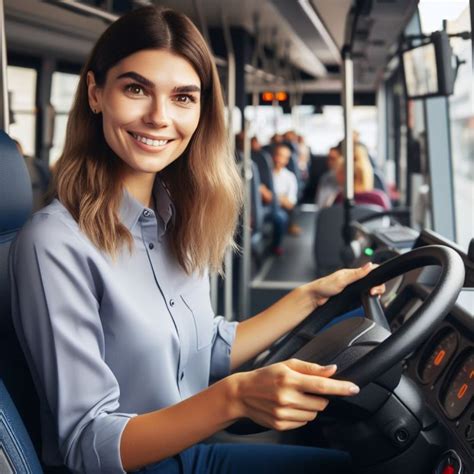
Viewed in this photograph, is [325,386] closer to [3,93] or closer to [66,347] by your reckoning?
[66,347]

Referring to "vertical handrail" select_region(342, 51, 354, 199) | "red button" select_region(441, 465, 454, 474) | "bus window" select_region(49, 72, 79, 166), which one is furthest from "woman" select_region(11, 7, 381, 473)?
"bus window" select_region(49, 72, 79, 166)

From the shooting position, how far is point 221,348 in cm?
165

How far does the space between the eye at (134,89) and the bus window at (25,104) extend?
5.85m

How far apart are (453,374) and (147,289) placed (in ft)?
2.03

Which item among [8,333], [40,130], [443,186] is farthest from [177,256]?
[40,130]

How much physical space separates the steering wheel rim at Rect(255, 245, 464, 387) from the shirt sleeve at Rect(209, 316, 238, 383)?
5.3 inches

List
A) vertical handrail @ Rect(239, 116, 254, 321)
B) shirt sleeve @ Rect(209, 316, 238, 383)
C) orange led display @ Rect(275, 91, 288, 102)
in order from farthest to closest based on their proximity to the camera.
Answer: orange led display @ Rect(275, 91, 288, 102) → vertical handrail @ Rect(239, 116, 254, 321) → shirt sleeve @ Rect(209, 316, 238, 383)

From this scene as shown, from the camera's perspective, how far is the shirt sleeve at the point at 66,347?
1140mm

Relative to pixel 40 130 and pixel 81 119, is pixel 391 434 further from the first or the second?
pixel 40 130

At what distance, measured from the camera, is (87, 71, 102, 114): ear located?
1.38 meters

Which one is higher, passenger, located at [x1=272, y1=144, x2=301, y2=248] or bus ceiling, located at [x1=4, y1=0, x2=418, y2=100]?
bus ceiling, located at [x1=4, y1=0, x2=418, y2=100]

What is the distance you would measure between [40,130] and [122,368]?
6.45m

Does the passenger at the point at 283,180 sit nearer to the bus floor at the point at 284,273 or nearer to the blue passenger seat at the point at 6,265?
the bus floor at the point at 284,273

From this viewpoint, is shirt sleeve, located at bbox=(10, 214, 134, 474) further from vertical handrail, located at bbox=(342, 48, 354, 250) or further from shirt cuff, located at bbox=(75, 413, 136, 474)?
vertical handrail, located at bbox=(342, 48, 354, 250)
